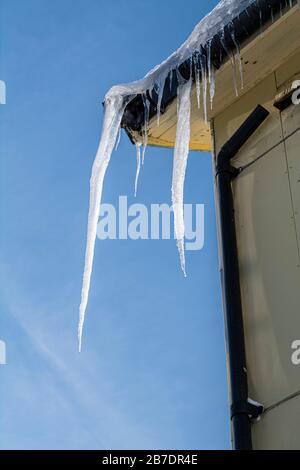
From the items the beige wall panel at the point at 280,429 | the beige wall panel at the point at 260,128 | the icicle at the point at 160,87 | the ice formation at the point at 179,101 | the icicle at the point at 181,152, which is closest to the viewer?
the beige wall panel at the point at 280,429

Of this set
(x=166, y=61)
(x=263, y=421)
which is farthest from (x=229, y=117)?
(x=263, y=421)

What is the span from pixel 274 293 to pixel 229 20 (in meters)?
1.66

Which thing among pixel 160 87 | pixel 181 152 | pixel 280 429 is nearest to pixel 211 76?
pixel 160 87

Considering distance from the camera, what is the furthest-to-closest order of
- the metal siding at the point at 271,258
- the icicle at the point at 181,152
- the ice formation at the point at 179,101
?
the icicle at the point at 181,152
the ice formation at the point at 179,101
the metal siding at the point at 271,258

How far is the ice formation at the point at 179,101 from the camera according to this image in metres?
5.34

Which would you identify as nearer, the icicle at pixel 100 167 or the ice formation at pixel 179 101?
the ice formation at pixel 179 101

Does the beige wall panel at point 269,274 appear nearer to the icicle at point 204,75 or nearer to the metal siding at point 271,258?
the metal siding at point 271,258

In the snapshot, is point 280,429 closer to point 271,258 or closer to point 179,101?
point 271,258

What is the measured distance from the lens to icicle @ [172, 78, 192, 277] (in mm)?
5512

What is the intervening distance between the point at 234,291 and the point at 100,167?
5.21 ft

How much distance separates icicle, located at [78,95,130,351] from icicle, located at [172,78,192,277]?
1.41 ft

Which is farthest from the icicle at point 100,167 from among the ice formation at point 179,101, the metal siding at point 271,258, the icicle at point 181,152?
the metal siding at point 271,258

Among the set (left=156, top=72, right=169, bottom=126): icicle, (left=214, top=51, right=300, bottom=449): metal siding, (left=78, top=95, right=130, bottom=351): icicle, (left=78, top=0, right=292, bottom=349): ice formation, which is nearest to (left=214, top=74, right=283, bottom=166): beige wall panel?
(left=214, top=51, right=300, bottom=449): metal siding
